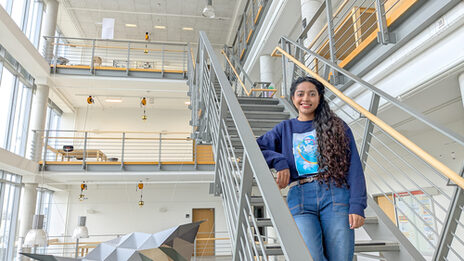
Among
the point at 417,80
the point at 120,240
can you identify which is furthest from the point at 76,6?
the point at 120,240

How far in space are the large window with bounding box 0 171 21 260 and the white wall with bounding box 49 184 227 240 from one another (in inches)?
102

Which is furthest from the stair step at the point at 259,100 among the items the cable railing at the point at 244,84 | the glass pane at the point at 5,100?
the glass pane at the point at 5,100

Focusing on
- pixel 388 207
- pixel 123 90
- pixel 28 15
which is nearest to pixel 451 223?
pixel 388 207

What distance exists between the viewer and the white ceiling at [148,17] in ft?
31.3

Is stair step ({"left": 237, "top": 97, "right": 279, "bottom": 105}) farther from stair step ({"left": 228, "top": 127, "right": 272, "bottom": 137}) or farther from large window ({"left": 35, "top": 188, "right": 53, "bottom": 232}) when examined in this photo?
large window ({"left": 35, "top": 188, "right": 53, "bottom": 232})

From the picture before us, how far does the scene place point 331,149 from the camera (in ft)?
3.65

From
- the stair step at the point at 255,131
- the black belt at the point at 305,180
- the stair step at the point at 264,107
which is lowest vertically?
the black belt at the point at 305,180

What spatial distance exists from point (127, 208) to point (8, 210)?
348 cm

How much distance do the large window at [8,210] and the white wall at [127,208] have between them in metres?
2.58

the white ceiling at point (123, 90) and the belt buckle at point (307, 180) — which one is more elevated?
the white ceiling at point (123, 90)

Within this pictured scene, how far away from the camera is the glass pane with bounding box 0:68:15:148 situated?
7.39m

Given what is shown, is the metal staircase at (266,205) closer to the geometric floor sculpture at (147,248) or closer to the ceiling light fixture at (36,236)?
the geometric floor sculpture at (147,248)

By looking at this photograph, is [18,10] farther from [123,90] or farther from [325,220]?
[325,220]

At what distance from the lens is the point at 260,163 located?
1.01 meters
